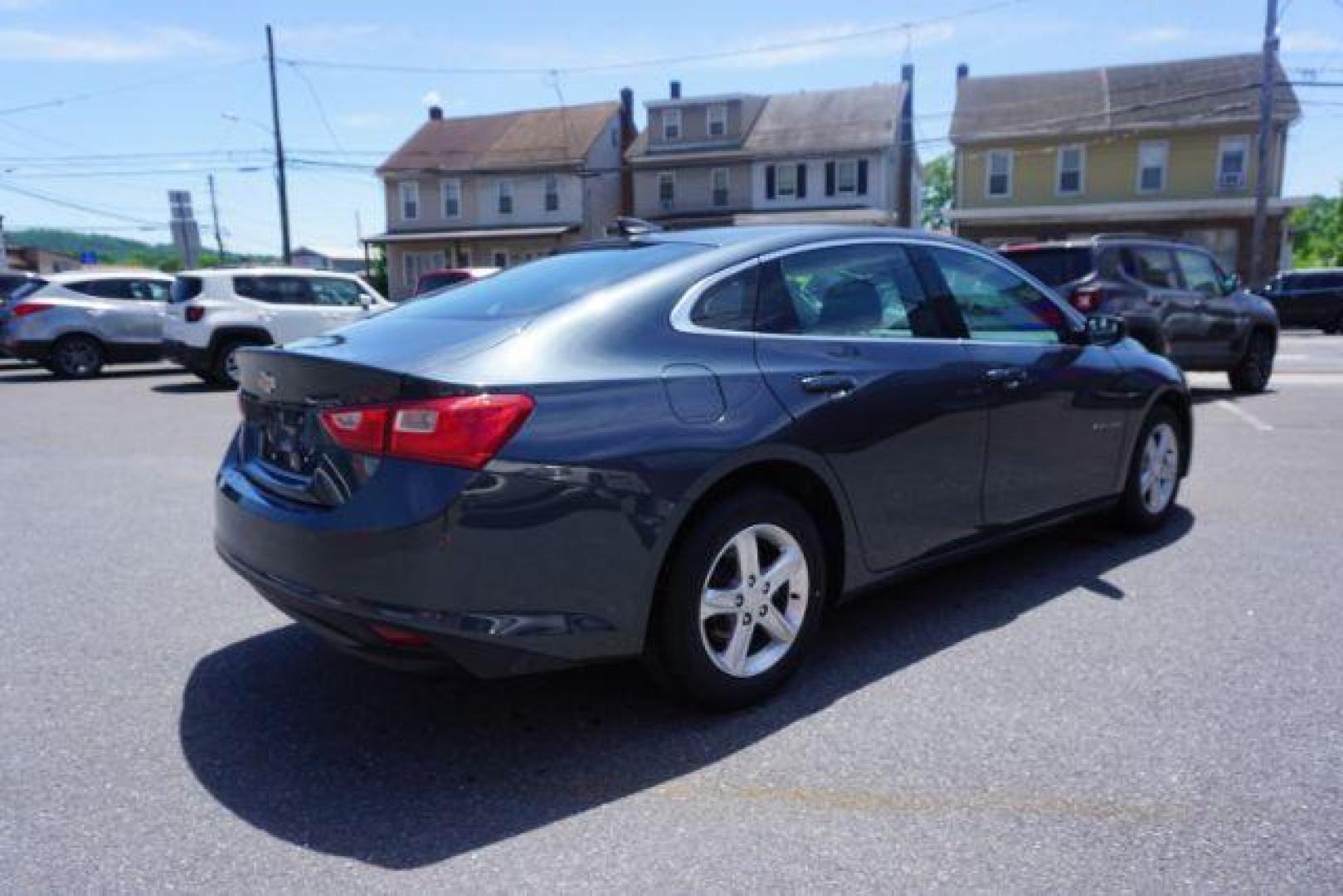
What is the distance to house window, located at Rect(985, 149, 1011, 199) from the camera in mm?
33156

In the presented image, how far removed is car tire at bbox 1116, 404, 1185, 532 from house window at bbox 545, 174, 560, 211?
35412mm

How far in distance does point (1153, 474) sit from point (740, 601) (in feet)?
10.7

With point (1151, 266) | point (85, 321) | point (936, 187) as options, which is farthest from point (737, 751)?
point (936, 187)

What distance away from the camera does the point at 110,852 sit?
2.54m

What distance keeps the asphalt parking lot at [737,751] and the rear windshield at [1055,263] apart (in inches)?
211

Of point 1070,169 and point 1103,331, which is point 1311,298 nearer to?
point 1070,169

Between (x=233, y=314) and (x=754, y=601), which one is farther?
(x=233, y=314)

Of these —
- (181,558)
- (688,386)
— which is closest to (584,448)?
(688,386)

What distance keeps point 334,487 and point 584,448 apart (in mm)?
729

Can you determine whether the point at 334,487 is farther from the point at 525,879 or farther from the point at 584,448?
the point at 525,879

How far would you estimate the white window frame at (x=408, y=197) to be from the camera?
4069 centimetres

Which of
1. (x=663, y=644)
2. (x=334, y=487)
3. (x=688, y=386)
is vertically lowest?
(x=663, y=644)

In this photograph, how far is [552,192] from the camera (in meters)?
38.9

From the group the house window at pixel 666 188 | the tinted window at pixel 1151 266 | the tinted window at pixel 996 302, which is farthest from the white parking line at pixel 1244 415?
the house window at pixel 666 188
